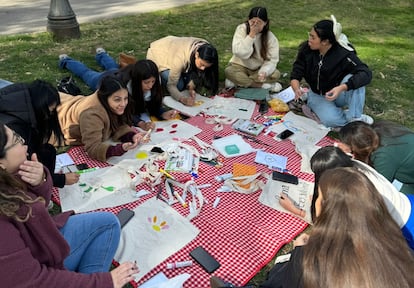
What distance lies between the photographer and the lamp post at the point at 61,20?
249 inches

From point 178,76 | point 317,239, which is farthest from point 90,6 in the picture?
point 317,239

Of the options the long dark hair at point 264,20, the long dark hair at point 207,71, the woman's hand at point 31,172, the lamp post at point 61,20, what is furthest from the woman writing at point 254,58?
the woman's hand at point 31,172

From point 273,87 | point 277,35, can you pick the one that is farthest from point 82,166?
point 277,35

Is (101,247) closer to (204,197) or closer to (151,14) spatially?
(204,197)

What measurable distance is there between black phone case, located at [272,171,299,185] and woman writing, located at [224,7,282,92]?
6.52 feet

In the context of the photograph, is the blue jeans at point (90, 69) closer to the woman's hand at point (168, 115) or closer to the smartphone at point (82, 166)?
the woman's hand at point (168, 115)

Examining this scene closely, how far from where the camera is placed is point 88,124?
142 inches

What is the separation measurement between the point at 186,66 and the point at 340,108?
202 cm

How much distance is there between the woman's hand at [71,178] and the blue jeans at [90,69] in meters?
1.91

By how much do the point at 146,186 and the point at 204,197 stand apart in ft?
1.78

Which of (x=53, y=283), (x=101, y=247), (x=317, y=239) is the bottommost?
(x=101, y=247)

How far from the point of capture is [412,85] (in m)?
5.73

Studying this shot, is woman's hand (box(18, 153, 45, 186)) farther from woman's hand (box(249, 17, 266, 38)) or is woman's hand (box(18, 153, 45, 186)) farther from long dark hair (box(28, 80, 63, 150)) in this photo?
woman's hand (box(249, 17, 266, 38))

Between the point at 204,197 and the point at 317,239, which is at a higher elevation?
the point at 317,239
